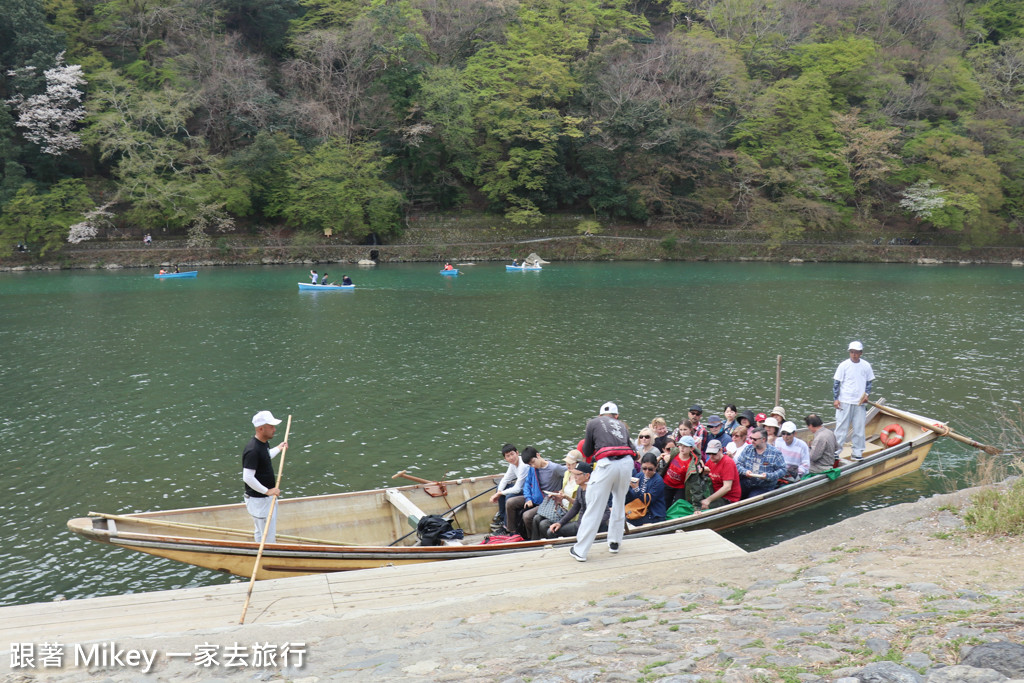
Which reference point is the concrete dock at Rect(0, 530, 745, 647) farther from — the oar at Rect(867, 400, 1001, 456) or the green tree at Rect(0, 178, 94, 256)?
the green tree at Rect(0, 178, 94, 256)

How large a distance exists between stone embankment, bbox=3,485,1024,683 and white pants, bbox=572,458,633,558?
0.39 m

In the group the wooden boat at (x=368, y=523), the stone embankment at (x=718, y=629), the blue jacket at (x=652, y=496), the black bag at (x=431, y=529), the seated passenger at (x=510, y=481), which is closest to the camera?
the stone embankment at (x=718, y=629)

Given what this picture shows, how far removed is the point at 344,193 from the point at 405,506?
50.3m

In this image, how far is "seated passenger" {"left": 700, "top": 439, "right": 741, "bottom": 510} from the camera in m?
11.5

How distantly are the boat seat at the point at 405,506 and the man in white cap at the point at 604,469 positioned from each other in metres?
2.60

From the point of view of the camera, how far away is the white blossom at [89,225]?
173 feet

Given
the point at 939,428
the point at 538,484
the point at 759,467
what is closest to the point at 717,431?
the point at 759,467

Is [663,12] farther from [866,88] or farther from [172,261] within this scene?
[172,261]

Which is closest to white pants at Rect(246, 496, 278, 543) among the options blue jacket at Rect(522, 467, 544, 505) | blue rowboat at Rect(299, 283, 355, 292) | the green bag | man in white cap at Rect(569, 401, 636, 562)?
blue jacket at Rect(522, 467, 544, 505)

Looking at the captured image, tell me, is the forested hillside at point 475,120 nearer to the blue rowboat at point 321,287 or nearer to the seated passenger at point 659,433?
the blue rowboat at point 321,287

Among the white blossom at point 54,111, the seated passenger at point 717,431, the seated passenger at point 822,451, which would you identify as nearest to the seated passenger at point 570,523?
the seated passenger at point 717,431

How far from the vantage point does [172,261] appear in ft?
178

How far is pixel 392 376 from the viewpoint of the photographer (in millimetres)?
22594

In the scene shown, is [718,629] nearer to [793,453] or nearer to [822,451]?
[793,453]
